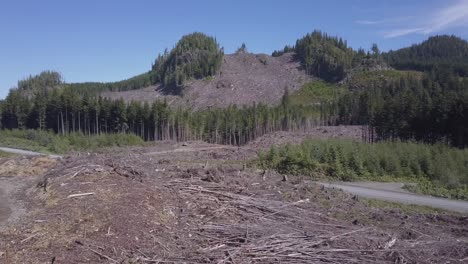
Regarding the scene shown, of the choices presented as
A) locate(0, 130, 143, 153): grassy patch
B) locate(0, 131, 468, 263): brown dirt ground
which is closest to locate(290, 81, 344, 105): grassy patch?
locate(0, 130, 143, 153): grassy patch

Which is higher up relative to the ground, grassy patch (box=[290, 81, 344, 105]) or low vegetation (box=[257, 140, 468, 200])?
grassy patch (box=[290, 81, 344, 105])

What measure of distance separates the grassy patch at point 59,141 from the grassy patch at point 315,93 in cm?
10583

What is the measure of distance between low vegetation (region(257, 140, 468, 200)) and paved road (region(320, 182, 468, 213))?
205 centimetres

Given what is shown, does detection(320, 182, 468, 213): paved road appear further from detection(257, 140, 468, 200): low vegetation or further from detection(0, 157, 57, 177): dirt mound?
detection(0, 157, 57, 177): dirt mound

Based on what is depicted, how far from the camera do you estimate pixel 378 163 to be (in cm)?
3056

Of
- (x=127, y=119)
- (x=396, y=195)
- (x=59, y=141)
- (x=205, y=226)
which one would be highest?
(x=127, y=119)

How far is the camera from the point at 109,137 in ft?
253

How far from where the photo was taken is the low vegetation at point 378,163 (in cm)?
2860

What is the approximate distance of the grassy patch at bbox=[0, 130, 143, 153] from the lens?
6631 cm

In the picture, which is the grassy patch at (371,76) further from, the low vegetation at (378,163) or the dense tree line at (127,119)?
the low vegetation at (378,163)

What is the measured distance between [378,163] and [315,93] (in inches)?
6271

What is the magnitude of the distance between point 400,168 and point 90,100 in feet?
254

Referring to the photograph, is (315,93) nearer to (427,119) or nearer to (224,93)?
(224,93)

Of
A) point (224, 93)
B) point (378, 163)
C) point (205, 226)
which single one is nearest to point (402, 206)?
point (205, 226)
